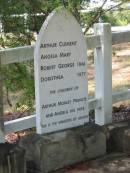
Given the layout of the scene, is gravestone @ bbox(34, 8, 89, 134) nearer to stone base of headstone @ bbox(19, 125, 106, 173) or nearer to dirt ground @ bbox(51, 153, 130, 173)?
stone base of headstone @ bbox(19, 125, 106, 173)

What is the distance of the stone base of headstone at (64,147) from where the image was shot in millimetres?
5336

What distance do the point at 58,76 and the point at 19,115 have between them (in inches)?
68.7

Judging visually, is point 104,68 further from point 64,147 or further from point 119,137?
point 64,147

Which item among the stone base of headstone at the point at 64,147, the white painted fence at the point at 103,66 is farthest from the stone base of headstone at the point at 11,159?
the white painted fence at the point at 103,66

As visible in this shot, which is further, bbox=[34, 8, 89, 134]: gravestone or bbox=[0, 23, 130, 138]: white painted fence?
bbox=[0, 23, 130, 138]: white painted fence

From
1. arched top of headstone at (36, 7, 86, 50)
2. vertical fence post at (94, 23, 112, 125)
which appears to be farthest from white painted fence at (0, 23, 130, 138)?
arched top of headstone at (36, 7, 86, 50)

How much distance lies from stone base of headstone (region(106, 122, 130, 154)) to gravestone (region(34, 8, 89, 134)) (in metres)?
0.44

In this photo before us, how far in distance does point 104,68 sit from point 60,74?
68cm

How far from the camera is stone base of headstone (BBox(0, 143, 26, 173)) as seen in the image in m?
5.02

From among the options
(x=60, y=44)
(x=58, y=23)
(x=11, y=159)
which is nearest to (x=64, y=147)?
(x=11, y=159)

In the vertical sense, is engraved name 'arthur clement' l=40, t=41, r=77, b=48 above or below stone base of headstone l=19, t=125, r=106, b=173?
above

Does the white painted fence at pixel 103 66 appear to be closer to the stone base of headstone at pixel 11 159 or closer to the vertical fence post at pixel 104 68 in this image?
the vertical fence post at pixel 104 68

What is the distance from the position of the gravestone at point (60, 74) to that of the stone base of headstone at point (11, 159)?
444 millimetres

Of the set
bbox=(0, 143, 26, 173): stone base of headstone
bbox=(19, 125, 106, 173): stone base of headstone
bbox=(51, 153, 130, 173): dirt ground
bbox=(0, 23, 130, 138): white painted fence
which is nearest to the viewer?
bbox=(0, 143, 26, 173): stone base of headstone
